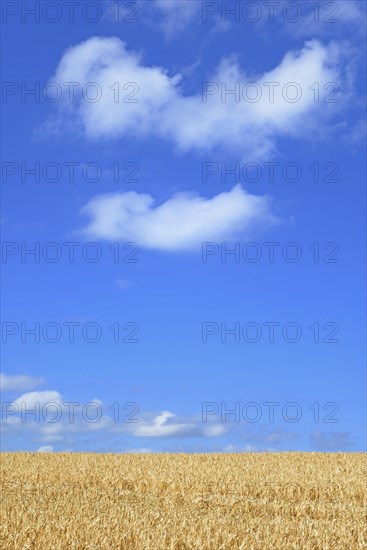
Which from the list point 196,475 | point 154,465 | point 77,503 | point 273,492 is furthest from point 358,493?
point 77,503

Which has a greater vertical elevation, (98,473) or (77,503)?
(98,473)

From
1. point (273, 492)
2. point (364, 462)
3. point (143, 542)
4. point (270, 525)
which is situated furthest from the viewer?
point (364, 462)

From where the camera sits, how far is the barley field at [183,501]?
35.9 feet

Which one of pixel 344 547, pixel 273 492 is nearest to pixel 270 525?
pixel 344 547

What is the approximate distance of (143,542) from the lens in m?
10.6

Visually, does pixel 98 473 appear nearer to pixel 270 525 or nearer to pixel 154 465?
pixel 154 465

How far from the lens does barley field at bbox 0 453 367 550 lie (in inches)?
430

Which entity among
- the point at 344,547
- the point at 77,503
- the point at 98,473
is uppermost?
the point at 98,473

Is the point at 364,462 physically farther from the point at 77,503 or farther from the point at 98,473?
the point at 77,503

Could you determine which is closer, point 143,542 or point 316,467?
point 143,542

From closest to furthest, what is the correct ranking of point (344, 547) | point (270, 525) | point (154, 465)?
point (344, 547) → point (270, 525) → point (154, 465)

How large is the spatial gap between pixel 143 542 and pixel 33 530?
5.78ft

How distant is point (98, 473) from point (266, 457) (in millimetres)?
8574

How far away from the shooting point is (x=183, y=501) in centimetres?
1642
